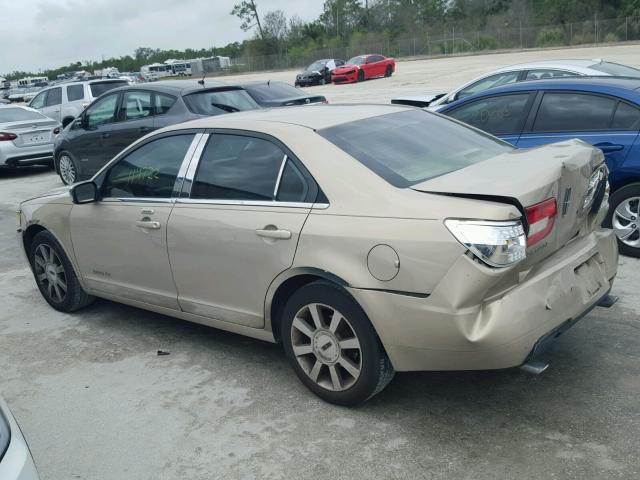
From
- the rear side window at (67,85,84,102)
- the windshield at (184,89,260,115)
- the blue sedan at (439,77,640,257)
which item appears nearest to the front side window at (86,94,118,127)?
the windshield at (184,89,260,115)

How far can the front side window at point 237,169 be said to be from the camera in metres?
4.21

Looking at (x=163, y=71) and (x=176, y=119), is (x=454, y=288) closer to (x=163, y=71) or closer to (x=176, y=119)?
(x=176, y=119)

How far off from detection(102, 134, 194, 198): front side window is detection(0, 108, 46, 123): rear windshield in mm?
11094

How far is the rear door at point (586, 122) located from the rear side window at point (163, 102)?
5.92m

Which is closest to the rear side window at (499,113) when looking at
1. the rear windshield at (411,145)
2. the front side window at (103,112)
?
the rear windshield at (411,145)

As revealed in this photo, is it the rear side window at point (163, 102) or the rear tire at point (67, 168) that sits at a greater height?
the rear side window at point (163, 102)

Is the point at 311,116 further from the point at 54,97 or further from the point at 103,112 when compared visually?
the point at 54,97

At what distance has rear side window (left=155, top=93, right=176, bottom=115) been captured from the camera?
427 inches

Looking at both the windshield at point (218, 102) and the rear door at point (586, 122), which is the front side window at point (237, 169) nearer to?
the rear door at point (586, 122)

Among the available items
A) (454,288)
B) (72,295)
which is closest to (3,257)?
(72,295)

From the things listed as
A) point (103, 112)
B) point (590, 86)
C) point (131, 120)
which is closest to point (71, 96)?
point (103, 112)

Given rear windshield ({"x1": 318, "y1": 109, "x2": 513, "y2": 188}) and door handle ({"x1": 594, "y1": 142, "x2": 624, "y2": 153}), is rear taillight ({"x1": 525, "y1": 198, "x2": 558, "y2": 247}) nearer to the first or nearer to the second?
rear windshield ({"x1": 318, "y1": 109, "x2": 513, "y2": 188})

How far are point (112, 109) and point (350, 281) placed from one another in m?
9.27

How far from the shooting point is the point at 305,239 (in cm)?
385
